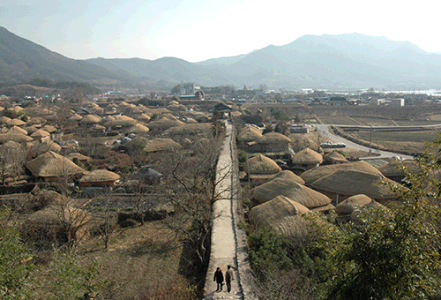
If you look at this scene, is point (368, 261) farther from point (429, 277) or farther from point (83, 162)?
A: point (83, 162)

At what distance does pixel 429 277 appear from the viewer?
3.91 m

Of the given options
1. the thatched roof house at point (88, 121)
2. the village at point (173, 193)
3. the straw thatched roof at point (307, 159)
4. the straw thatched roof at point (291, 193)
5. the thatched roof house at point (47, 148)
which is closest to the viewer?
the village at point (173, 193)

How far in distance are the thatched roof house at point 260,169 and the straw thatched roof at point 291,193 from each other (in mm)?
3390

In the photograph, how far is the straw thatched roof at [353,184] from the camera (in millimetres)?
15125

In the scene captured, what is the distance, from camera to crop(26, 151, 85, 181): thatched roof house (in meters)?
17.4

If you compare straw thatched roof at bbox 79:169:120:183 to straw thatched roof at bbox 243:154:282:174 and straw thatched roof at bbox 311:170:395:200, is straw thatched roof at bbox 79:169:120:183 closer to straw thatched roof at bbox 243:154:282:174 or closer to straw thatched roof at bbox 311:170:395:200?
straw thatched roof at bbox 243:154:282:174

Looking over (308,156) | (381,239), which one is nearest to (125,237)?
(381,239)

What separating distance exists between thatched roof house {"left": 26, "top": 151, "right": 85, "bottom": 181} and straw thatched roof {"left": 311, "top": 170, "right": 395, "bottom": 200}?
12077 mm

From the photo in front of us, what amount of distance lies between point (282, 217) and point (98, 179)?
958cm

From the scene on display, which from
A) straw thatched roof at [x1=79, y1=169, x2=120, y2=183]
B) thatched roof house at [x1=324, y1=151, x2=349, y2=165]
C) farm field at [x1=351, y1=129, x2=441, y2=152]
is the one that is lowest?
farm field at [x1=351, y1=129, x2=441, y2=152]

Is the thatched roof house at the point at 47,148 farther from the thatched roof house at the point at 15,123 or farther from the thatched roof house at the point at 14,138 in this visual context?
the thatched roof house at the point at 15,123

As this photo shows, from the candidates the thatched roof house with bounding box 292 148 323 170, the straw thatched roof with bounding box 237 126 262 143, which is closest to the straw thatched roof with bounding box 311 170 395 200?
the thatched roof house with bounding box 292 148 323 170

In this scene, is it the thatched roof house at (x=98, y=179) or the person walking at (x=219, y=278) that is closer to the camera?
the person walking at (x=219, y=278)

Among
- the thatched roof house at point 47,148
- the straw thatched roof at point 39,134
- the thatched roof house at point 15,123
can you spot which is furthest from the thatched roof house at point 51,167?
the thatched roof house at point 15,123
